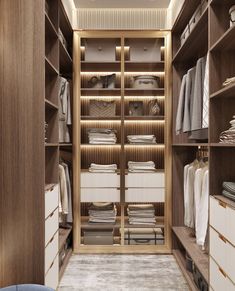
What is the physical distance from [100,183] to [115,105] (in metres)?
0.99

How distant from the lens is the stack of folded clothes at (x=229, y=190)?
7.45 feet

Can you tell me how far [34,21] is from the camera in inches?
99.7

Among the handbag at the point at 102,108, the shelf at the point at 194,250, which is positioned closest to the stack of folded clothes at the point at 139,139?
the handbag at the point at 102,108

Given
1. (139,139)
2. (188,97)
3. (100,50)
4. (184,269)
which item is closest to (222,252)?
(184,269)

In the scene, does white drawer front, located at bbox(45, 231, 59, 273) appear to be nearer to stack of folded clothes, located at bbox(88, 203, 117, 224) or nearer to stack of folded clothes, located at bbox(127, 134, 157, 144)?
stack of folded clothes, located at bbox(88, 203, 117, 224)

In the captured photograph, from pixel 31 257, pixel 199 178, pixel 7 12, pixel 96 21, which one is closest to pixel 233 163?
pixel 199 178

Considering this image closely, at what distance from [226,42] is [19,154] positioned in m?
1.58

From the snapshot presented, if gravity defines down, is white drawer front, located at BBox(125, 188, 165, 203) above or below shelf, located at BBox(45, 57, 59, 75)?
below

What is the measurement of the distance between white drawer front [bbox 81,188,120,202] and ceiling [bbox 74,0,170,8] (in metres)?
2.20

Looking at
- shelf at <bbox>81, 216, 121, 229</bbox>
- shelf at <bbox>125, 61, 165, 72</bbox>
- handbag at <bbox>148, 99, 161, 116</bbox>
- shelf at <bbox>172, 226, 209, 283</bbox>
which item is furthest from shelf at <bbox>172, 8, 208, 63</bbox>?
shelf at <bbox>81, 216, 121, 229</bbox>

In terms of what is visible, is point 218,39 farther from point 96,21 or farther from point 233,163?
point 96,21

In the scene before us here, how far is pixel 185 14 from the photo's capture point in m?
3.65

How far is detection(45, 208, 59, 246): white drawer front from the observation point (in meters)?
2.70

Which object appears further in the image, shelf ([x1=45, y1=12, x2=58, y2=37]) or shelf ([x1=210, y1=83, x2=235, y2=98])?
shelf ([x1=45, y1=12, x2=58, y2=37])
